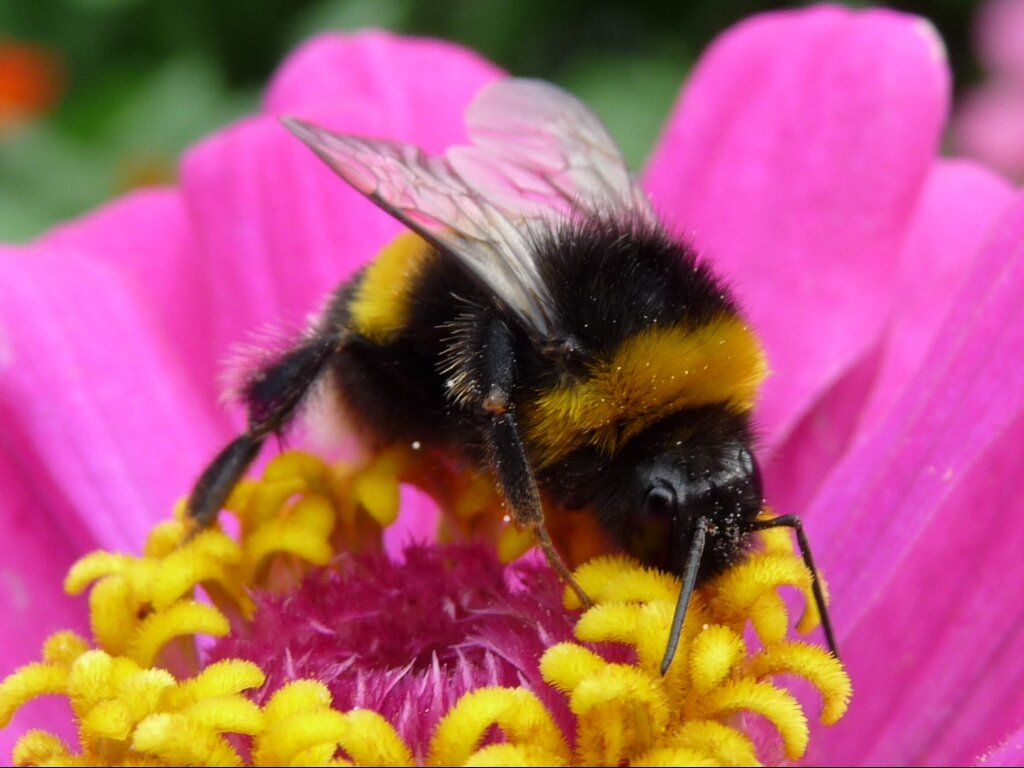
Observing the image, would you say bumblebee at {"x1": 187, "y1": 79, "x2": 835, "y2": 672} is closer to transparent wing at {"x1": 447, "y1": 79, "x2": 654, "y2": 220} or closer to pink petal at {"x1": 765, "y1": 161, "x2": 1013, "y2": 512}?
transparent wing at {"x1": 447, "y1": 79, "x2": 654, "y2": 220}

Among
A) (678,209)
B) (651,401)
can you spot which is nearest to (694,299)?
(651,401)

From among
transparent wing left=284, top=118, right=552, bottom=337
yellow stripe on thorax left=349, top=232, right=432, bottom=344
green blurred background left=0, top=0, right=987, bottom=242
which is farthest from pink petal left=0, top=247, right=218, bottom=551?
green blurred background left=0, top=0, right=987, bottom=242

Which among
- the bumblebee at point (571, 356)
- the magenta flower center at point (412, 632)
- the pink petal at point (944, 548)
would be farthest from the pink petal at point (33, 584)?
the pink petal at point (944, 548)

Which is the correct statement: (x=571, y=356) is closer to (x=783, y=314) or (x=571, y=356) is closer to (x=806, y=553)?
(x=806, y=553)

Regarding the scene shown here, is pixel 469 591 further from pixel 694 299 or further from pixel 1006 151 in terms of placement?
pixel 1006 151

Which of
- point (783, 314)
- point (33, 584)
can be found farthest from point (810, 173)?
point (33, 584)

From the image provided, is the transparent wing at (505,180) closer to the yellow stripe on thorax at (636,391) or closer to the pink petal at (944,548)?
the yellow stripe on thorax at (636,391)
